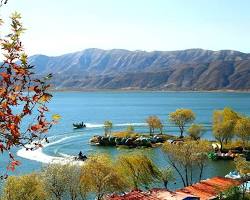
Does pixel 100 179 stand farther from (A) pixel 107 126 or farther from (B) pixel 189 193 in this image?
(A) pixel 107 126

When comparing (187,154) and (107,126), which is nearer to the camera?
(187,154)

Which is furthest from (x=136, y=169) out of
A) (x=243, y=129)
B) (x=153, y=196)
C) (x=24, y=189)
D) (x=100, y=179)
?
(x=243, y=129)

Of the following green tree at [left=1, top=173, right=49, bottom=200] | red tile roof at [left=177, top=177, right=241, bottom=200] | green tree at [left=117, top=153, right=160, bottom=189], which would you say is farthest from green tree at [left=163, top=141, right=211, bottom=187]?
green tree at [left=1, top=173, right=49, bottom=200]

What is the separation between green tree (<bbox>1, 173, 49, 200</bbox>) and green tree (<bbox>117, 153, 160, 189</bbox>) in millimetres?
13711

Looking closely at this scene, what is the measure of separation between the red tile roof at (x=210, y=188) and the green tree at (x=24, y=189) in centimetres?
1519

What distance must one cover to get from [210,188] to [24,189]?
70.2ft

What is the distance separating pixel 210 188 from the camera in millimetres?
51719

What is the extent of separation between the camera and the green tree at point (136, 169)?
54625 mm

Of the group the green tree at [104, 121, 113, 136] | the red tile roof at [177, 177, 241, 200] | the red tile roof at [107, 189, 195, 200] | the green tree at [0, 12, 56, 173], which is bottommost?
the green tree at [104, 121, 113, 136]

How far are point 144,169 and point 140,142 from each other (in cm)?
5025

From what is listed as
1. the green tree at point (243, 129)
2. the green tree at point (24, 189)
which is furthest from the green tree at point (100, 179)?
the green tree at point (243, 129)

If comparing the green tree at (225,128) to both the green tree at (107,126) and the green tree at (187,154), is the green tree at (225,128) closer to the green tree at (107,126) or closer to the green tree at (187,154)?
the green tree at (107,126)

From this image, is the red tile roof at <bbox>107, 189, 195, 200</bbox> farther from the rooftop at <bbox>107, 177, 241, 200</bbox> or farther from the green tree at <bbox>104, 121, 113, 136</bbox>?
the green tree at <bbox>104, 121, 113, 136</bbox>

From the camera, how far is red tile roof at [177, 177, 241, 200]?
48850 mm
